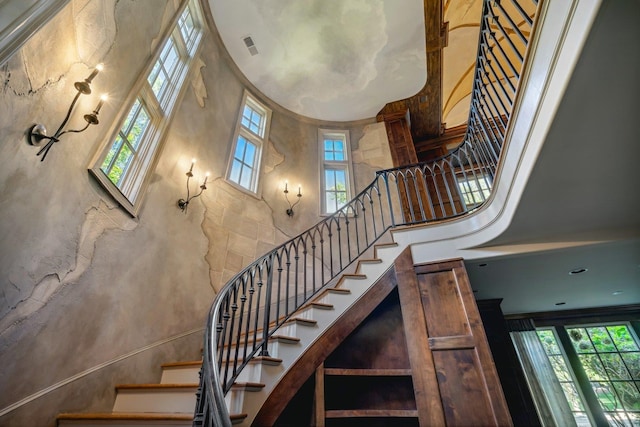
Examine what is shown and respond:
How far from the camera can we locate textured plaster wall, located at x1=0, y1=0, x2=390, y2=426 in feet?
4.89

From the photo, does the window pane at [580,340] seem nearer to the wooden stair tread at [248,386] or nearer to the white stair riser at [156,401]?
the wooden stair tread at [248,386]

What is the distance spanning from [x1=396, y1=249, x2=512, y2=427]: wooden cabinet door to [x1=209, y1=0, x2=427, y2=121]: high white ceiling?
413 cm

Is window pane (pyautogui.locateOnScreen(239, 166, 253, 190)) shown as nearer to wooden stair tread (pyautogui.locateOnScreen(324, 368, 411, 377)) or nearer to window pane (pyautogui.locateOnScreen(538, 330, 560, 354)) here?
wooden stair tread (pyautogui.locateOnScreen(324, 368, 411, 377))

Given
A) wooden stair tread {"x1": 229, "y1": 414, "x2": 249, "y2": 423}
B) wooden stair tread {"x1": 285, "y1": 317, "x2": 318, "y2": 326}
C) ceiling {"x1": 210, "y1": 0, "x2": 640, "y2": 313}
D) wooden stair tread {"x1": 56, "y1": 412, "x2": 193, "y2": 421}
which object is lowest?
wooden stair tread {"x1": 229, "y1": 414, "x2": 249, "y2": 423}

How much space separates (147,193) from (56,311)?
3.90 feet

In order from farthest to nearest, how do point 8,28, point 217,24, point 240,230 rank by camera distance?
1. point 217,24
2. point 240,230
3. point 8,28

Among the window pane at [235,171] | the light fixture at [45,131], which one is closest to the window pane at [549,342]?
the window pane at [235,171]

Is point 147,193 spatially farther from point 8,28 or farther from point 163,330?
point 8,28

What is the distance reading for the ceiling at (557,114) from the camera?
3.76ft

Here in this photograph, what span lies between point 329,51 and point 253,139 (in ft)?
7.13

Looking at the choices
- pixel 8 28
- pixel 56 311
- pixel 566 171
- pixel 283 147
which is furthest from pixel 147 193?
pixel 566 171

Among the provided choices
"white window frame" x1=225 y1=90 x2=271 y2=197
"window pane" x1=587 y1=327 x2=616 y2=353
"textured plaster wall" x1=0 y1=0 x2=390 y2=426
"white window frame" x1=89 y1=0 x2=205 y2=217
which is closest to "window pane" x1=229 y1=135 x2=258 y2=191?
"white window frame" x1=225 y1=90 x2=271 y2=197

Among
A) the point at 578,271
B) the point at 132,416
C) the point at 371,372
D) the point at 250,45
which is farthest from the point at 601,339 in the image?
the point at 250,45

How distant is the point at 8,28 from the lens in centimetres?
116
